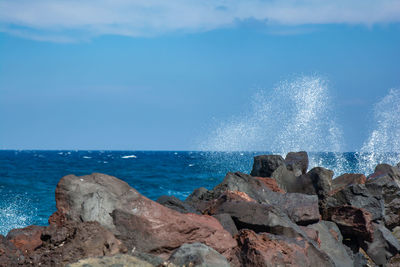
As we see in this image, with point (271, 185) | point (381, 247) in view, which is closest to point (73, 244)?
point (271, 185)

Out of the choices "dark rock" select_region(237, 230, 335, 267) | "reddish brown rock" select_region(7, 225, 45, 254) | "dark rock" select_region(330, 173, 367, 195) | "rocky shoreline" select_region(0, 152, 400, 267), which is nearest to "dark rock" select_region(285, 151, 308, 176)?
"dark rock" select_region(330, 173, 367, 195)

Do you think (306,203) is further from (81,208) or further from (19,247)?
(19,247)

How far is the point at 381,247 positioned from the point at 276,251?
3088 millimetres

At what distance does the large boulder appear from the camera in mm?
4980

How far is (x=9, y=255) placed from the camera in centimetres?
447

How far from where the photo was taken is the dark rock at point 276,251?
4.88 m

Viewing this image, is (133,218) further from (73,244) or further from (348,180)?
(348,180)

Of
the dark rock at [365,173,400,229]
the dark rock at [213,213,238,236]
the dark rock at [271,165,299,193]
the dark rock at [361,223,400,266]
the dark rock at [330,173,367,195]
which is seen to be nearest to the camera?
the dark rock at [213,213,238,236]

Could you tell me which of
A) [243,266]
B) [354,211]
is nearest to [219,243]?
[243,266]

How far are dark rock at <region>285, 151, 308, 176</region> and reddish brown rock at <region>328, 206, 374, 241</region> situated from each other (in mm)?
3580

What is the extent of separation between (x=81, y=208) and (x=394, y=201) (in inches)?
241

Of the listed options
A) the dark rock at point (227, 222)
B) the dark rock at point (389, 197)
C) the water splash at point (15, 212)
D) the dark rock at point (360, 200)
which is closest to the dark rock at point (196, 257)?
the dark rock at point (227, 222)

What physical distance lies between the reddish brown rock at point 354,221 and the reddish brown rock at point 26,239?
4188 millimetres

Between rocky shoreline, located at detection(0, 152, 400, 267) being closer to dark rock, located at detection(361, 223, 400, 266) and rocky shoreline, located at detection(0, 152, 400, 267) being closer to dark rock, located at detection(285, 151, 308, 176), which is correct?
dark rock, located at detection(361, 223, 400, 266)
